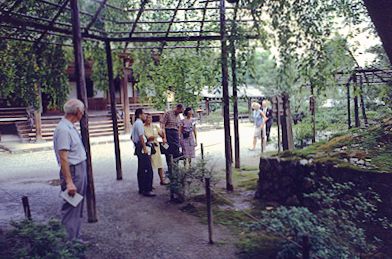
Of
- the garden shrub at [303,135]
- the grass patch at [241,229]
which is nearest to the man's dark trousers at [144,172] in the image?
the grass patch at [241,229]

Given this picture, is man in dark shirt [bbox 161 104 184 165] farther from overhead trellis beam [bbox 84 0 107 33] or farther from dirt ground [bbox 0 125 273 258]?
overhead trellis beam [bbox 84 0 107 33]

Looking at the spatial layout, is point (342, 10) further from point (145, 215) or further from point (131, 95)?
point (131, 95)

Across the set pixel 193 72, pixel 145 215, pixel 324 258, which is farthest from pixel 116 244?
pixel 193 72

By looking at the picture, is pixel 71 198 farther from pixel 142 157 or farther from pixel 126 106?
pixel 126 106

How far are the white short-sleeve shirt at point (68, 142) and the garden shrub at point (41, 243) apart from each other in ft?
2.60

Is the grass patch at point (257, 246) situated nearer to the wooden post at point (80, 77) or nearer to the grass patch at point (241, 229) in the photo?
the grass patch at point (241, 229)

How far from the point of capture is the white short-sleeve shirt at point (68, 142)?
3766mm

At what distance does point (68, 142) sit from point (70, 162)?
243 millimetres

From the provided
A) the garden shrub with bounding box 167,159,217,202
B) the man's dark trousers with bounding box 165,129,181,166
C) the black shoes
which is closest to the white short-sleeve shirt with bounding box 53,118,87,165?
the garden shrub with bounding box 167,159,217,202

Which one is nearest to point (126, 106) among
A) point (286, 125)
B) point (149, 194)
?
point (286, 125)

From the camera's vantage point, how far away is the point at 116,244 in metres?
4.41

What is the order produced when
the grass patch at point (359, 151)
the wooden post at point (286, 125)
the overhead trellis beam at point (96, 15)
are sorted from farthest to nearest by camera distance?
the wooden post at point (286, 125) → the overhead trellis beam at point (96, 15) → the grass patch at point (359, 151)

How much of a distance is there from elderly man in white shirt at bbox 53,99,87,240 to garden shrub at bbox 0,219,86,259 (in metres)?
0.55

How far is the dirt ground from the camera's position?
422cm
